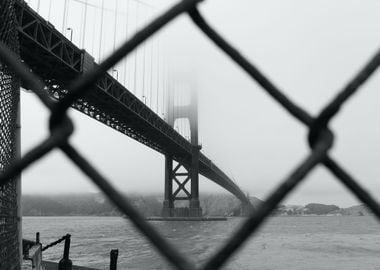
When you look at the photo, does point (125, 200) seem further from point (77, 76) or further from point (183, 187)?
point (183, 187)

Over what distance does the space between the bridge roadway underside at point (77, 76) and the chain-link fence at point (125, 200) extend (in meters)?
16.9

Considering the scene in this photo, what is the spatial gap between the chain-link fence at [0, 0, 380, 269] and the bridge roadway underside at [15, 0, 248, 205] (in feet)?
55.6

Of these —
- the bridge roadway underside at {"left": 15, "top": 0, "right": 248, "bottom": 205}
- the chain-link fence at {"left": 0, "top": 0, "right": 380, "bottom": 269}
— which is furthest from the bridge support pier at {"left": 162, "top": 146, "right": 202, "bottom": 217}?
the chain-link fence at {"left": 0, "top": 0, "right": 380, "bottom": 269}

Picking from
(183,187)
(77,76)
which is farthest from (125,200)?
(183,187)

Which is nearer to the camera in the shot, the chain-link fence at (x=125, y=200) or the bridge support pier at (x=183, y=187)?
the chain-link fence at (x=125, y=200)

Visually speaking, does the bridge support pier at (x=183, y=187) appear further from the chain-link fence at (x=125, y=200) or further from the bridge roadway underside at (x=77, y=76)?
the chain-link fence at (x=125, y=200)

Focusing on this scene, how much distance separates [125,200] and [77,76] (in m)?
21.6

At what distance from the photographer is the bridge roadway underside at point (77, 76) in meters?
18.7

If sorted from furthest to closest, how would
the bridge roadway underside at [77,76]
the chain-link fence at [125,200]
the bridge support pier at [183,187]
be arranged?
1. the bridge support pier at [183,187]
2. the bridge roadway underside at [77,76]
3. the chain-link fence at [125,200]

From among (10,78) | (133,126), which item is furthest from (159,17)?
(133,126)

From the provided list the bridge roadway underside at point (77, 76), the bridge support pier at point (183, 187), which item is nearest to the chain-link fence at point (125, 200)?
the bridge roadway underside at point (77, 76)

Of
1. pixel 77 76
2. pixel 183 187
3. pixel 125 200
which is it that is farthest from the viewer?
pixel 183 187

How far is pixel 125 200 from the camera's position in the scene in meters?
0.55

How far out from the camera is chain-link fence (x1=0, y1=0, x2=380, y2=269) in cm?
52
